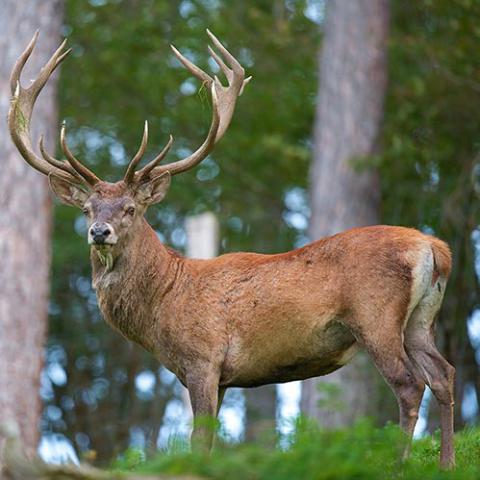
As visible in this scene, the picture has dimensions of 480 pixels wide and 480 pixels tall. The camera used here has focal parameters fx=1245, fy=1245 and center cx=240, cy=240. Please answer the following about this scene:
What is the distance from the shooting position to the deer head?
892cm

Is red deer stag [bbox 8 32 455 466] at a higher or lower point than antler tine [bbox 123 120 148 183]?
lower

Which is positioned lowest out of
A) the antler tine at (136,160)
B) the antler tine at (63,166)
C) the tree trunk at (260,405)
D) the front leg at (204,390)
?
the tree trunk at (260,405)

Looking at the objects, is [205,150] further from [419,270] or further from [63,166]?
[419,270]

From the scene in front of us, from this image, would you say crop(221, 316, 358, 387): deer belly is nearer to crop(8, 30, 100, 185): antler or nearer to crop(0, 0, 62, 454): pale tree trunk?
crop(8, 30, 100, 185): antler

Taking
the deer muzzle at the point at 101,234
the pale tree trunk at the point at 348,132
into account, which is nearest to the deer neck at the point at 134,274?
Answer: the deer muzzle at the point at 101,234

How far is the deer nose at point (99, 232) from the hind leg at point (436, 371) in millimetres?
2180

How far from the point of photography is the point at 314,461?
5445 millimetres

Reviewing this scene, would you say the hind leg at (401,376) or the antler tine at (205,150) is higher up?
the antler tine at (205,150)

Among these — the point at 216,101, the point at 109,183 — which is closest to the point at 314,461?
the point at 109,183

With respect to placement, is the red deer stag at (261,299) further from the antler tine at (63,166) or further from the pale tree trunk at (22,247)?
the pale tree trunk at (22,247)

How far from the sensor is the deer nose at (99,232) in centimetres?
862

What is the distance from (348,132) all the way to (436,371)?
879cm

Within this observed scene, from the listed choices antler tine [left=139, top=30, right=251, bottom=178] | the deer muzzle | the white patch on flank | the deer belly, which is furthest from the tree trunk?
the white patch on flank

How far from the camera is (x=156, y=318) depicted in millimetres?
8891
